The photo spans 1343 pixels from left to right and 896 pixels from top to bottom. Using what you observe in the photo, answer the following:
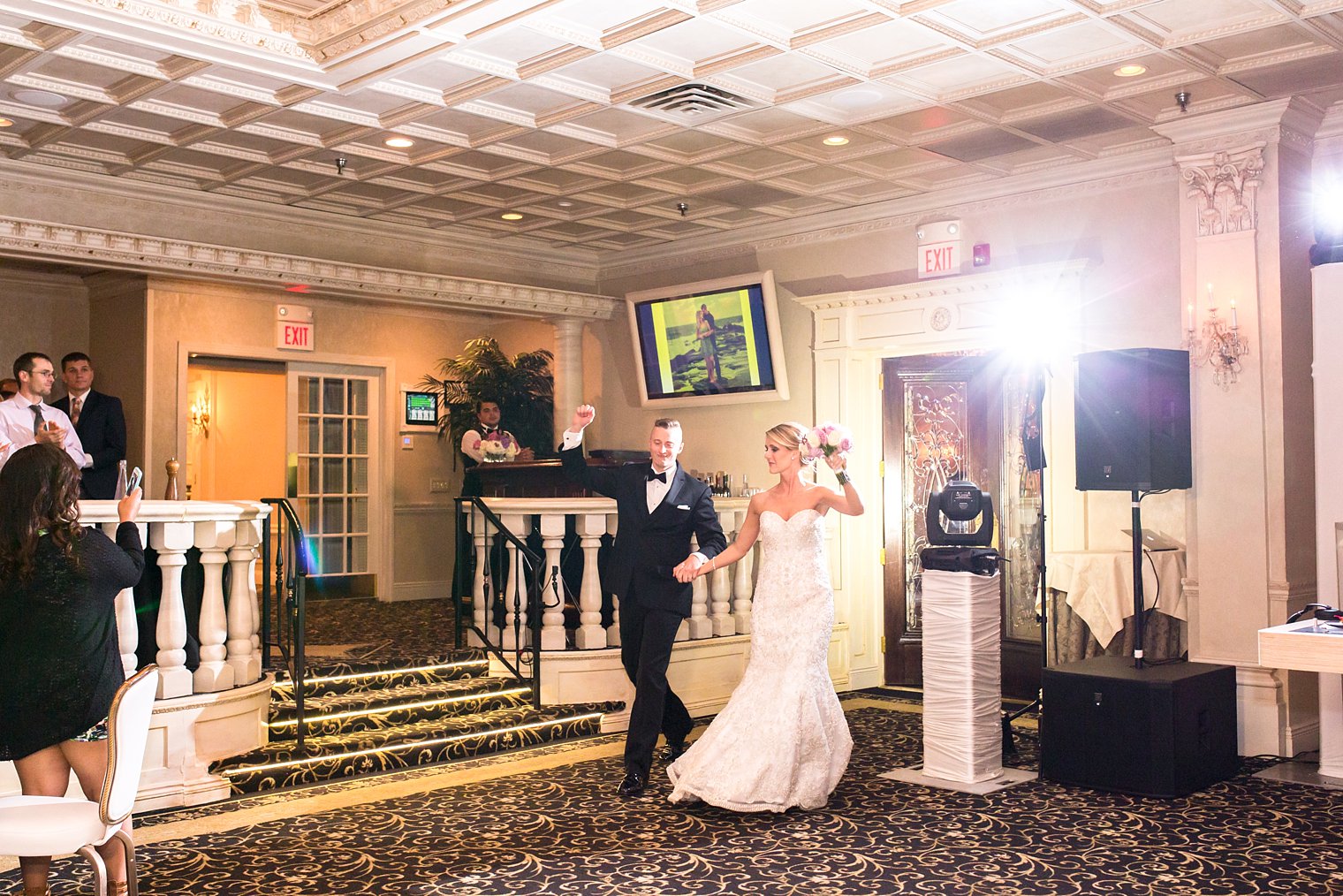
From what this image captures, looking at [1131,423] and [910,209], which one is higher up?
[910,209]

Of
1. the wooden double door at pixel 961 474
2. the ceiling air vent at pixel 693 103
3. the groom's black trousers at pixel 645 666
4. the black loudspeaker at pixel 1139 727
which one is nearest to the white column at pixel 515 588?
the groom's black trousers at pixel 645 666

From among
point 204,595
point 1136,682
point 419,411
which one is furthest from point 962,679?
point 419,411

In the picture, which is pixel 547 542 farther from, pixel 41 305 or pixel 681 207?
pixel 41 305

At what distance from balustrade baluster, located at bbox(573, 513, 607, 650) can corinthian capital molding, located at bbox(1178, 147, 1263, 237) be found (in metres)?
3.81

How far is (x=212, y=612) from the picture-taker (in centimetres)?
582

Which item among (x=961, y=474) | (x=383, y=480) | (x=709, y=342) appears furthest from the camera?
(x=383, y=480)

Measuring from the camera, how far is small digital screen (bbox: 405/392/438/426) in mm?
11625

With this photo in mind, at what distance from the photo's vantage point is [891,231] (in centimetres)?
865

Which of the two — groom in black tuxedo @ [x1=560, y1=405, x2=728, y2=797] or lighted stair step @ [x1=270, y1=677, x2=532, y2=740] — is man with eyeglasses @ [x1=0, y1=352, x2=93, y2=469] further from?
groom in black tuxedo @ [x1=560, y1=405, x2=728, y2=797]

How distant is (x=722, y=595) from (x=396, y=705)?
222 centimetres

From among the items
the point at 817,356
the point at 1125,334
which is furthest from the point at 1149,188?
the point at 817,356

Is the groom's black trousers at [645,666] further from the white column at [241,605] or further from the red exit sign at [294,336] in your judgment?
the red exit sign at [294,336]

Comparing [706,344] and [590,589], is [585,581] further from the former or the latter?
[706,344]

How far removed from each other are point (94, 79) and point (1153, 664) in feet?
19.8
